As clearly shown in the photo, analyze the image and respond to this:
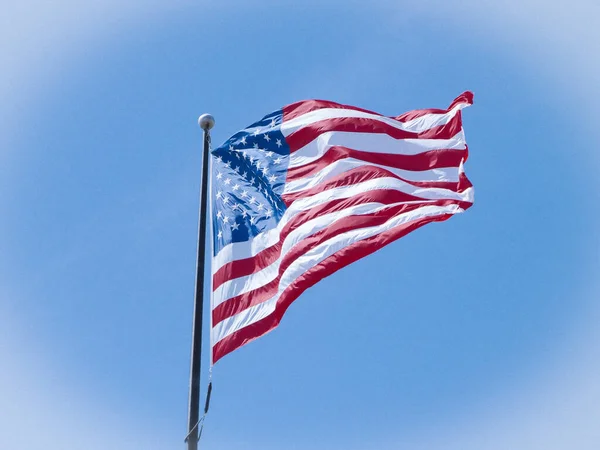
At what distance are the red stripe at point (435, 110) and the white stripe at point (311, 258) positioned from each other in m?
2.42

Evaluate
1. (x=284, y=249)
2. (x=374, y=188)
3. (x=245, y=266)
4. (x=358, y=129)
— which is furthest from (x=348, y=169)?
(x=245, y=266)

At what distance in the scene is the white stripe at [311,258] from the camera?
12523mm

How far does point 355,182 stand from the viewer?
14.5 m

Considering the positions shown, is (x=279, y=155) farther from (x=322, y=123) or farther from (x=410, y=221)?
(x=410, y=221)

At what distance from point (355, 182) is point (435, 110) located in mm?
2306

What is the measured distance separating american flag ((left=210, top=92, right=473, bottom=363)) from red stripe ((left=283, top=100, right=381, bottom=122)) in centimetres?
2

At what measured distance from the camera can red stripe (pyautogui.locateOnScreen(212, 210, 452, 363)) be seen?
40.4ft

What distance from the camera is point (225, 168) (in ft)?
48.4

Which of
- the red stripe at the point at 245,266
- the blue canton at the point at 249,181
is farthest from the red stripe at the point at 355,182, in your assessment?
the red stripe at the point at 245,266

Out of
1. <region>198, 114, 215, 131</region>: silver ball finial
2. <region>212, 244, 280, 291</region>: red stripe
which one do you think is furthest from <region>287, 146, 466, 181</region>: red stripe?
<region>212, 244, 280, 291</region>: red stripe

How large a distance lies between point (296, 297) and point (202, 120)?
354cm

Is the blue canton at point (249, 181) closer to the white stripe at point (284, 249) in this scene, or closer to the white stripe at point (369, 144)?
the white stripe at point (369, 144)

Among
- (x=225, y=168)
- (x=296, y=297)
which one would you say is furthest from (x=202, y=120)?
(x=296, y=297)

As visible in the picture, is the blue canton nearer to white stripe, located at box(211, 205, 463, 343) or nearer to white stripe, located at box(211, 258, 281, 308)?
white stripe, located at box(211, 258, 281, 308)
